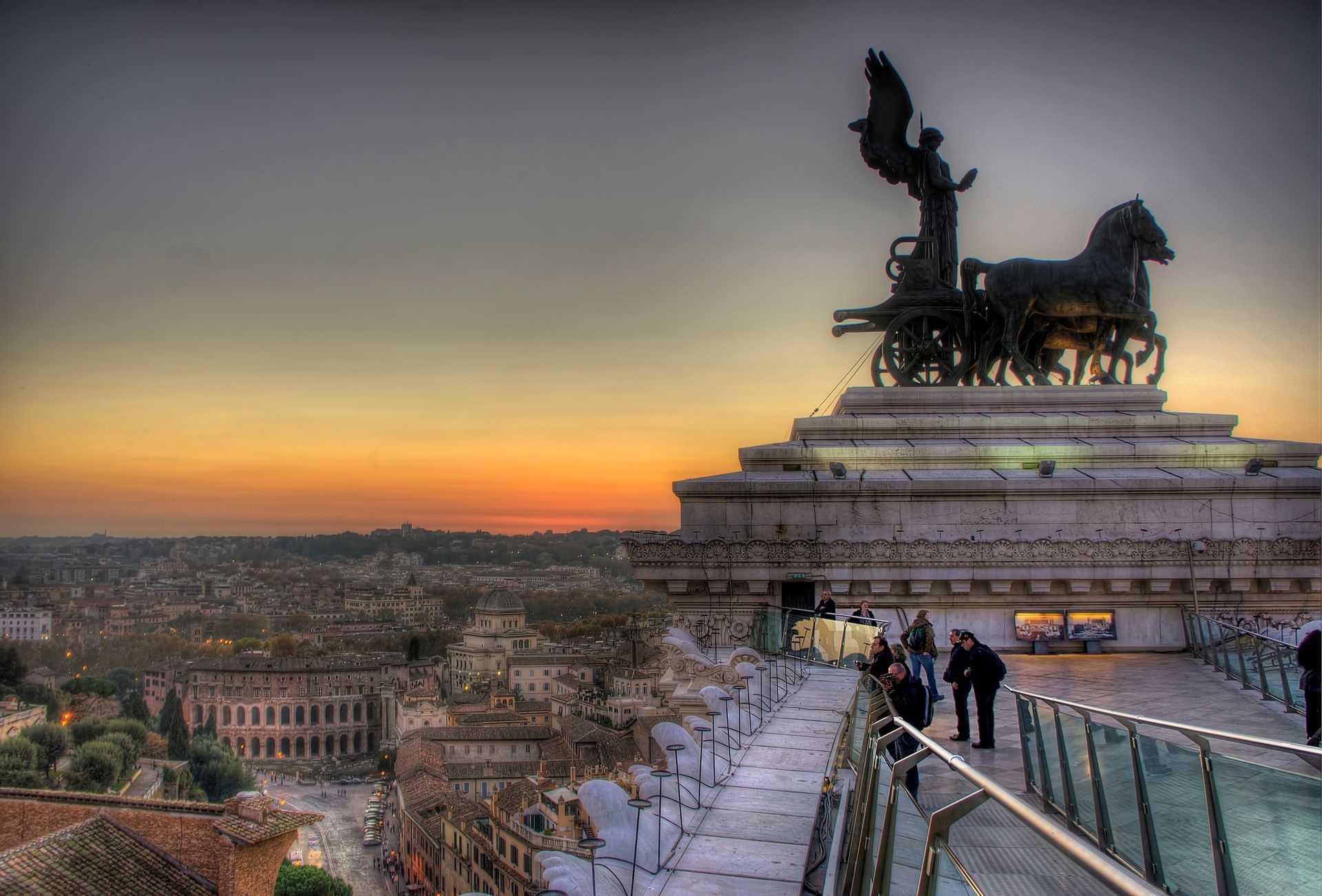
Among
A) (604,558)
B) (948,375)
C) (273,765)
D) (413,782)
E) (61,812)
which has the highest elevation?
(948,375)

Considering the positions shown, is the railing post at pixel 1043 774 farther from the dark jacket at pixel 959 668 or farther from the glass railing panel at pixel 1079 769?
the dark jacket at pixel 959 668

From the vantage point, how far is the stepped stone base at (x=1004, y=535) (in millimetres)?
14219

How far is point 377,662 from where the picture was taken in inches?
2625

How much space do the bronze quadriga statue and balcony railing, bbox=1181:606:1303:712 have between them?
6170mm

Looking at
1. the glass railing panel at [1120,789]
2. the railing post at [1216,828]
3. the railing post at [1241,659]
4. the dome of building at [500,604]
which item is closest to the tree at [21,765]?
the railing post at [1241,659]

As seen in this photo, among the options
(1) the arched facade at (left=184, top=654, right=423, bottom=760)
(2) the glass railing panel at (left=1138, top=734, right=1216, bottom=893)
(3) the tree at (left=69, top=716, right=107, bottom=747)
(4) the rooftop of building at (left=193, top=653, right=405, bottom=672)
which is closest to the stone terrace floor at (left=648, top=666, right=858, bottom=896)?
(2) the glass railing panel at (left=1138, top=734, right=1216, bottom=893)

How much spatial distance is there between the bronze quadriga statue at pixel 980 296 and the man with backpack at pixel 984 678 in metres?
11.2

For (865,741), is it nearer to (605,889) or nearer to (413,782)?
(605,889)

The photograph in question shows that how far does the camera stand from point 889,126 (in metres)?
21.0

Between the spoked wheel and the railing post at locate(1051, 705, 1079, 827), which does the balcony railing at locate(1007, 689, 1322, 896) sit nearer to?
the railing post at locate(1051, 705, 1079, 827)

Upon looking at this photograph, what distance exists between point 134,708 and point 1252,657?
48.5 m

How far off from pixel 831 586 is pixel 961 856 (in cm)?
1229

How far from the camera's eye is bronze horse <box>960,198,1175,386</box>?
56.6 ft

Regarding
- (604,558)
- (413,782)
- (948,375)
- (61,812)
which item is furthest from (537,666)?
(948,375)
